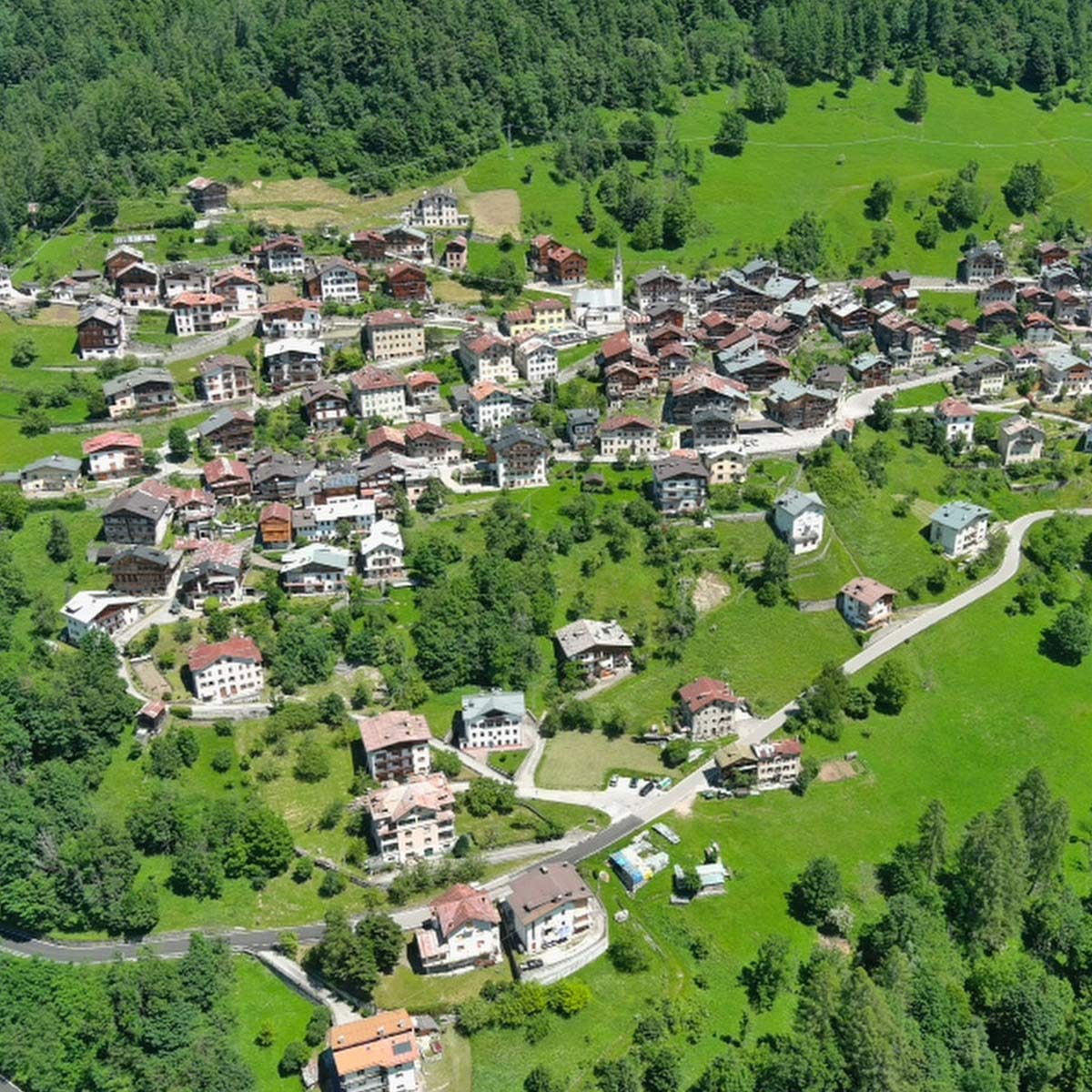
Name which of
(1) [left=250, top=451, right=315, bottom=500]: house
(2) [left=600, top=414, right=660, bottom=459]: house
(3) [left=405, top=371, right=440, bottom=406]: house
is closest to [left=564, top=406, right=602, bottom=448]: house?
(2) [left=600, top=414, right=660, bottom=459]: house

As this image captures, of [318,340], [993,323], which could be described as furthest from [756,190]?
[318,340]

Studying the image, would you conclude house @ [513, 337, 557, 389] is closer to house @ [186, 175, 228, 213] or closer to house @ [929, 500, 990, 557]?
house @ [929, 500, 990, 557]

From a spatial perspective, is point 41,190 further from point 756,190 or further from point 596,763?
point 596,763

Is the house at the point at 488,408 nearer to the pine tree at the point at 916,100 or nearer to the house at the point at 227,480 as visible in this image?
the house at the point at 227,480

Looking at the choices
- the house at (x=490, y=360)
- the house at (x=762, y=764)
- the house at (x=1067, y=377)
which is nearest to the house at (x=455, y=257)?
the house at (x=490, y=360)

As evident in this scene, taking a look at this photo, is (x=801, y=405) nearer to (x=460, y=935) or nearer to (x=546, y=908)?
(x=546, y=908)

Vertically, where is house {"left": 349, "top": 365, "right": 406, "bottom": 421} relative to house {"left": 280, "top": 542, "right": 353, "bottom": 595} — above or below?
above
